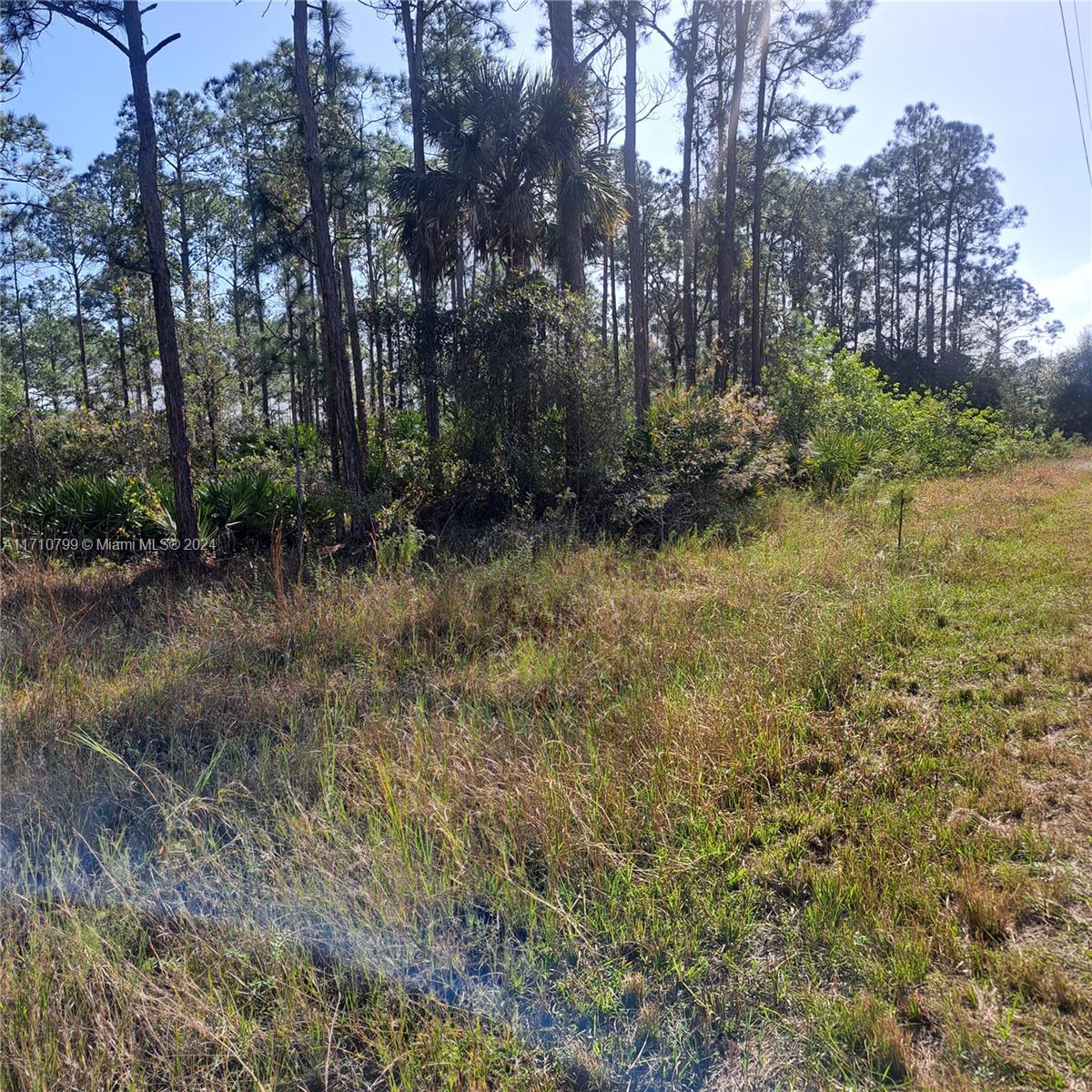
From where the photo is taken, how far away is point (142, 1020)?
6.59 feet

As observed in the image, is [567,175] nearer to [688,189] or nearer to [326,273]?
[326,273]

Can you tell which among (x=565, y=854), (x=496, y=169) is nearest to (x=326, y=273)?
(x=496, y=169)

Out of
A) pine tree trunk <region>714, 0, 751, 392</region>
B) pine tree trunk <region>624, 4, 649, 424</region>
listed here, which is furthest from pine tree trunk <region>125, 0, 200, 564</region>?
pine tree trunk <region>714, 0, 751, 392</region>

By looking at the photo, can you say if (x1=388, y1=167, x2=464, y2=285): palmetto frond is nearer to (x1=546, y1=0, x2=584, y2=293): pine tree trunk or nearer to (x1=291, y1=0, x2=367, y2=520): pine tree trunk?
(x1=546, y1=0, x2=584, y2=293): pine tree trunk

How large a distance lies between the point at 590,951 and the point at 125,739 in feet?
10.0

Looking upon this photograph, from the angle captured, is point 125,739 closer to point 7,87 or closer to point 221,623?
point 221,623

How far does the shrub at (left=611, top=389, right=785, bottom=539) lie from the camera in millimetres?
9438

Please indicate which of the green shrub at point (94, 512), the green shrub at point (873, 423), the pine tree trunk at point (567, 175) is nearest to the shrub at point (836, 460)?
the green shrub at point (873, 423)

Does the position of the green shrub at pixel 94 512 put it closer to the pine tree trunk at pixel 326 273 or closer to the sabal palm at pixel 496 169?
the pine tree trunk at pixel 326 273

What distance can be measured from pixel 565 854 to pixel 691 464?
8.32m

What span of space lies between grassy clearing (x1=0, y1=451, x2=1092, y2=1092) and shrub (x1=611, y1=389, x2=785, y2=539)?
4123 mm

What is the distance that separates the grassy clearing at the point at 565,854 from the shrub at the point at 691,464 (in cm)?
412

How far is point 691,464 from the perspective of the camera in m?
10.3

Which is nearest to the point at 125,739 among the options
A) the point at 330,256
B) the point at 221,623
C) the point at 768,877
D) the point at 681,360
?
the point at 221,623
